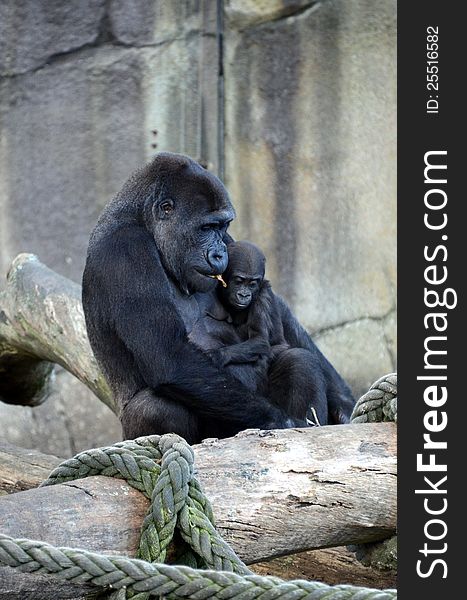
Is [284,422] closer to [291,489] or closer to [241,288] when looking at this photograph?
[241,288]

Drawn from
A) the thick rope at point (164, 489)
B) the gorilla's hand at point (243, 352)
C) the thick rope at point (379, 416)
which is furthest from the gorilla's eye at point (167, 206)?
the thick rope at point (164, 489)

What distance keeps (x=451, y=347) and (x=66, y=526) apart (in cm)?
89

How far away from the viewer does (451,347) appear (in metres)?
Result: 2.29

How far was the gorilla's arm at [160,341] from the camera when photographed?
12.0 feet

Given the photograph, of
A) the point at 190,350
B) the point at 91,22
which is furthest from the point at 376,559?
the point at 91,22

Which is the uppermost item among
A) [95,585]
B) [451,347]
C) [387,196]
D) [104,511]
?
[387,196]

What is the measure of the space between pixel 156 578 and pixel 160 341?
5.65 feet

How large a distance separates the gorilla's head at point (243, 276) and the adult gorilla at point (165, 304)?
0.29ft

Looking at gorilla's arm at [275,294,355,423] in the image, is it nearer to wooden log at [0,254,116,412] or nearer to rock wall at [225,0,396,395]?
wooden log at [0,254,116,412]

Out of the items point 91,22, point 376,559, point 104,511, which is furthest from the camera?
point 91,22

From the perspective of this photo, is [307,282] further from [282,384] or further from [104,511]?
[104,511]

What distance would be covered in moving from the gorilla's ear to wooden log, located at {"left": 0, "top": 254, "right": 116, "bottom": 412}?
88 centimetres

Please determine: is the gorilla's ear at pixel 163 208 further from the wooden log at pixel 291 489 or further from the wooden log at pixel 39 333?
the wooden log at pixel 291 489

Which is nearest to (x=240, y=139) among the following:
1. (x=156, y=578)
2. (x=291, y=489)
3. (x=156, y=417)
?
(x=156, y=417)
